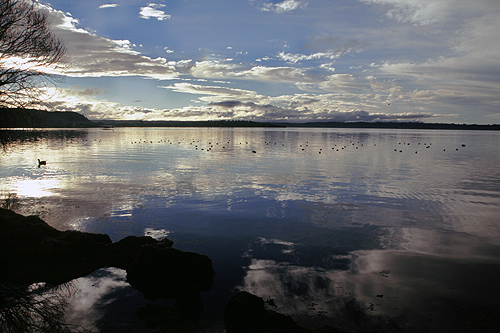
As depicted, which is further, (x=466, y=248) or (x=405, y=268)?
(x=466, y=248)

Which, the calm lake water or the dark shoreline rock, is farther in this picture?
the dark shoreline rock

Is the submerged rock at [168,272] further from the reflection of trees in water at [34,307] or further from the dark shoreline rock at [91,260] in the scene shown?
the reflection of trees in water at [34,307]

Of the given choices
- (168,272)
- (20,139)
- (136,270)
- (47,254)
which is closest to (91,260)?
(47,254)

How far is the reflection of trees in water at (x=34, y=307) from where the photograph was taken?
6.62 metres

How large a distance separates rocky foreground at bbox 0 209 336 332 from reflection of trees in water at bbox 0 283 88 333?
44mm

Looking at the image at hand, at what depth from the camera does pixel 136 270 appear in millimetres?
8469

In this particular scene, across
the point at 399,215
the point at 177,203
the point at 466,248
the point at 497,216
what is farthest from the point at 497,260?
the point at 177,203

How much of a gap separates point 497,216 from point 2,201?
963 inches

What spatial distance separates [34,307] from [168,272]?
3067 mm

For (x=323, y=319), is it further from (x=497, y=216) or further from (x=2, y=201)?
(x=2, y=201)

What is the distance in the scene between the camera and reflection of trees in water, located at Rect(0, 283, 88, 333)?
662 centimetres

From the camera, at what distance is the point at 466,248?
35.0ft

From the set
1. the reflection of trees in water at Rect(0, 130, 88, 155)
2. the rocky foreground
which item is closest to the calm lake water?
the rocky foreground

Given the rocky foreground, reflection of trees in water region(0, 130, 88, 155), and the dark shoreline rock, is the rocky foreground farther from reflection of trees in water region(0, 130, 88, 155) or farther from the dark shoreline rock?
reflection of trees in water region(0, 130, 88, 155)
